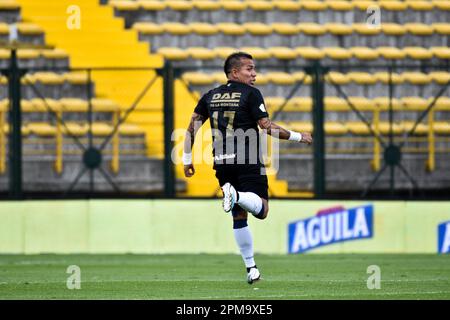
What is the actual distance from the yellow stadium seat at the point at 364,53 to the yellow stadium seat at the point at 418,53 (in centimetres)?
52

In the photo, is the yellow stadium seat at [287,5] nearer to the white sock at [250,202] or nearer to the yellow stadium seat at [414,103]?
the yellow stadium seat at [414,103]

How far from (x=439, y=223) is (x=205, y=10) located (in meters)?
6.65

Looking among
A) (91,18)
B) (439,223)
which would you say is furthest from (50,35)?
(439,223)

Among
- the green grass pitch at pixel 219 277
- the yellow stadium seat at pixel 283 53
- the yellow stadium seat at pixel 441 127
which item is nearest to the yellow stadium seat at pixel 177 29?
the yellow stadium seat at pixel 283 53

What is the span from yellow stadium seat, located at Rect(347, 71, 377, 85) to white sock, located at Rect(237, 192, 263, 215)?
8902 mm

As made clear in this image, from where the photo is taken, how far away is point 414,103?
19.5 metres

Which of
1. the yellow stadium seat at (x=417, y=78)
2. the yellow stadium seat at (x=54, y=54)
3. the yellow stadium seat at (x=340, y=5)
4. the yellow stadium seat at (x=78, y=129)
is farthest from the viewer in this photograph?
the yellow stadium seat at (x=340, y=5)

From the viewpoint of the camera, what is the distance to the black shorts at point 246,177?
1170 centimetres

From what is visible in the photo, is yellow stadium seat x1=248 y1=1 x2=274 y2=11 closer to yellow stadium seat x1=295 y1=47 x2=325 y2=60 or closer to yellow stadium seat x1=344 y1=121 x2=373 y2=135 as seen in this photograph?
yellow stadium seat x1=295 y1=47 x2=325 y2=60

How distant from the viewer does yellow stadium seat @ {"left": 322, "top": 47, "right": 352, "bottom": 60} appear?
21359 millimetres

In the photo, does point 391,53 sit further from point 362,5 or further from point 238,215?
point 238,215

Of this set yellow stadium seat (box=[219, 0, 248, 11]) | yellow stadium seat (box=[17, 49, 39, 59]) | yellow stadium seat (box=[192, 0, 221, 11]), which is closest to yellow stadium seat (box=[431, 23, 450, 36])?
yellow stadium seat (box=[219, 0, 248, 11])

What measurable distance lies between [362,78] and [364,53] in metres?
1.38

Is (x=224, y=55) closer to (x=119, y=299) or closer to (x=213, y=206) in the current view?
(x=213, y=206)
